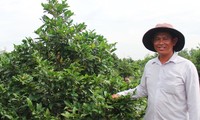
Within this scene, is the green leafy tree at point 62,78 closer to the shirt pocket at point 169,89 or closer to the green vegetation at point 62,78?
the green vegetation at point 62,78

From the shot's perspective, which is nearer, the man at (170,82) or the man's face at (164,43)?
the man at (170,82)

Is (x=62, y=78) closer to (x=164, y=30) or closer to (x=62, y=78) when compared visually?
(x=62, y=78)

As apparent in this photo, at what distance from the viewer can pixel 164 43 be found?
2.98 m

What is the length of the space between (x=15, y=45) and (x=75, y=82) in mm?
849

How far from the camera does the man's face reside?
2986 mm

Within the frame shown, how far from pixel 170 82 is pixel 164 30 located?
45 cm

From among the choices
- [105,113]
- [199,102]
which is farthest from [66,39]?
[199,102]

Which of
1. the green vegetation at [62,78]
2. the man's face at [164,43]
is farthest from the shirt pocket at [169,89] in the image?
the green vegetation at [62,78]

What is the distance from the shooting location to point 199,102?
2.91 metres

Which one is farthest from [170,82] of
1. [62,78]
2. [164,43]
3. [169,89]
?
[62,78]

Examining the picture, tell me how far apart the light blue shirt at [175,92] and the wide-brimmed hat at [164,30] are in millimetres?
152

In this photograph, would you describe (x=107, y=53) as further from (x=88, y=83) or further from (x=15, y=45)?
(x=15, y=45)

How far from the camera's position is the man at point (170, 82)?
9.41ft

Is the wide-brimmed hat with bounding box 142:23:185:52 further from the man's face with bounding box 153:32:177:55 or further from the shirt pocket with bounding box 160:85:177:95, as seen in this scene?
the shirt pocket with bounding box 160:85:177:95
